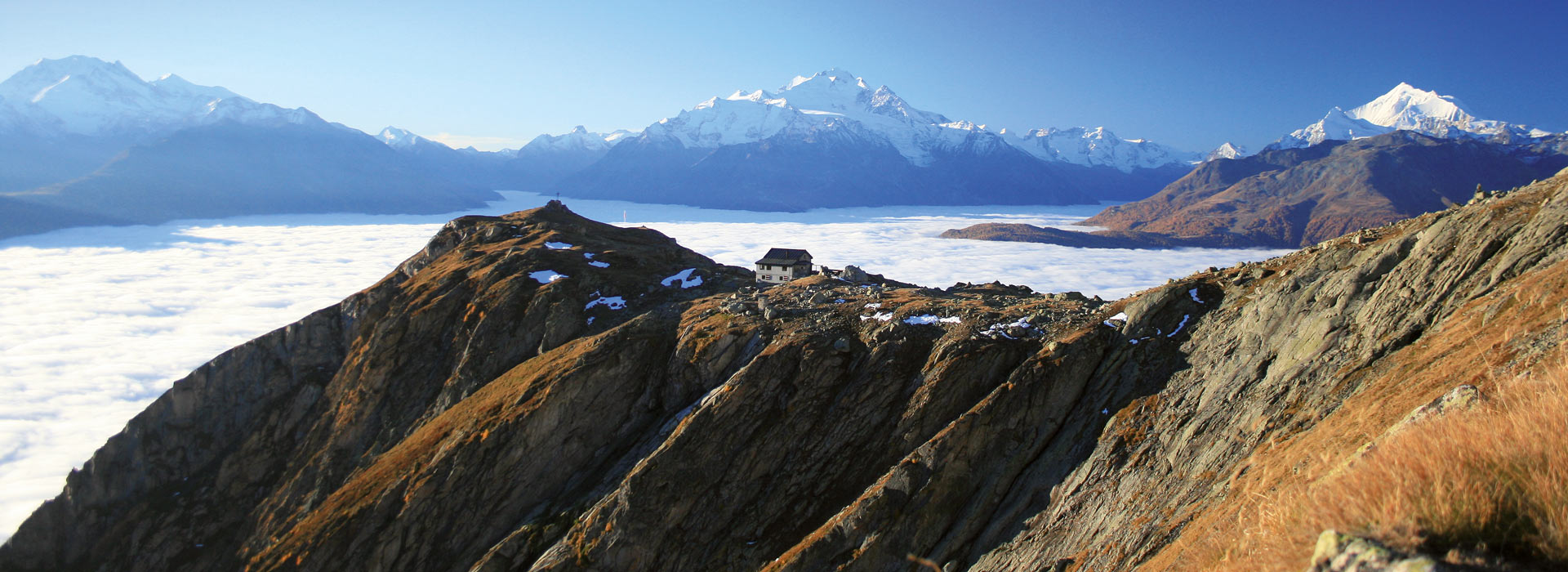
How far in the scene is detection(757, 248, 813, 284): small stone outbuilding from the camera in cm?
5972

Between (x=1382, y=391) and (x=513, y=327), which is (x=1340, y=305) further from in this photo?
(x=513, y=327)

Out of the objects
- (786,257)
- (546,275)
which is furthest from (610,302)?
(786,257)

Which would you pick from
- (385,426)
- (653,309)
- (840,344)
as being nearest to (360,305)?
(385,426)

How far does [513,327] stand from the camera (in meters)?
47.0

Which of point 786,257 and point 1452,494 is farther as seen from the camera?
point 786,257

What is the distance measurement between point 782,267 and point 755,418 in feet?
99.8

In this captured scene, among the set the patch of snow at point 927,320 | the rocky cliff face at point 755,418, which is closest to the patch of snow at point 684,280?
the rocky cliff face at point 755,418

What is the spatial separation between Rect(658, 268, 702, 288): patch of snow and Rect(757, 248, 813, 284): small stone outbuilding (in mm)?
7173

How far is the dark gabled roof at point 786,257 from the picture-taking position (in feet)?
202

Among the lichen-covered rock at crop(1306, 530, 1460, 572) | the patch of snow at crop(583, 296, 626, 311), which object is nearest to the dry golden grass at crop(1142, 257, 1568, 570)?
the lichen-covered rock at crop(1306, 530, 1460, 572)

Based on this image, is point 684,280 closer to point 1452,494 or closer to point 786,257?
point 786,257

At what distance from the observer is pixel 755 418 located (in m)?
31.3

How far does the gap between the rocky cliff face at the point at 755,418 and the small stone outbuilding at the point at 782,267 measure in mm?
8176

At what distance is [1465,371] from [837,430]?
20.8 metres
